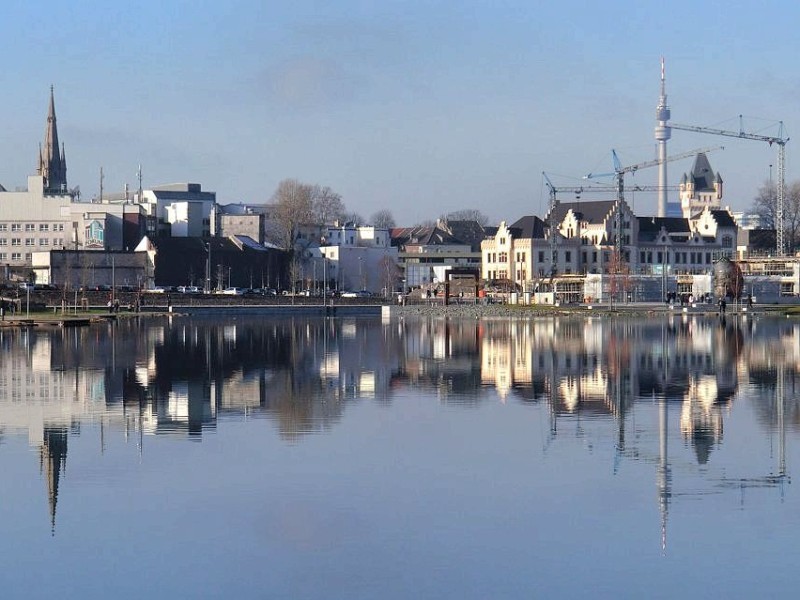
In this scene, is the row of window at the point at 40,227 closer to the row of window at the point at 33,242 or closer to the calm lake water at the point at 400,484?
the row of window at the point at 33,242

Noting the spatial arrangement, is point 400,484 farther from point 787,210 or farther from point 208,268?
point 787,210

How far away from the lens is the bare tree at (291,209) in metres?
146

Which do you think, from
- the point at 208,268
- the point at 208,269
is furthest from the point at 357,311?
the point at 208,268

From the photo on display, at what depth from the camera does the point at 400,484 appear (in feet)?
60.6

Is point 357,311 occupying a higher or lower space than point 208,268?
lower

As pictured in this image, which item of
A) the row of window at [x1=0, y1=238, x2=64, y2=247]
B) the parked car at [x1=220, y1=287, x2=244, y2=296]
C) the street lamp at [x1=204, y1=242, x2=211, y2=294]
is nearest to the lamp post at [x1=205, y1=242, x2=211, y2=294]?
the street lamp at [x1=204, y1=242, x2=211, y2=294]

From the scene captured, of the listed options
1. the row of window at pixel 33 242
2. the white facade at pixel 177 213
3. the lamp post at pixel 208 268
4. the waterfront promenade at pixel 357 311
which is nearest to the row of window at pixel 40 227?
the row of window at pixel 33 242

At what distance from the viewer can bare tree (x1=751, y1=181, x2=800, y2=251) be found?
537ft

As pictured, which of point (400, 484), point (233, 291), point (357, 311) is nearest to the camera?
point (400, 484)

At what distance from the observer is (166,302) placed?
376 ft

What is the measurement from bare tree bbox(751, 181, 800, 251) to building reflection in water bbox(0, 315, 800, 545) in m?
104

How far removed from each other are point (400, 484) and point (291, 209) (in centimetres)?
12899

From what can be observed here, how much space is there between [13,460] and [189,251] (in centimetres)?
11197

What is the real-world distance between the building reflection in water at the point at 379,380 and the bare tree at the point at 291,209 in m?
81.6
